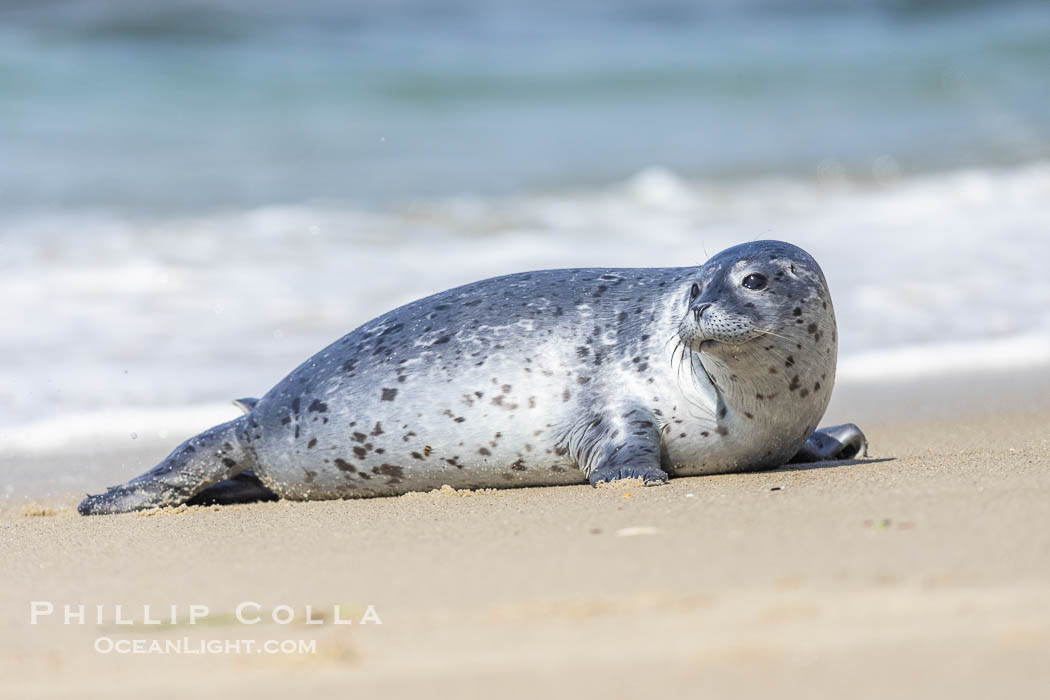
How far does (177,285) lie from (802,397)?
5381mm

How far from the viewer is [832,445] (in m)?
4.68

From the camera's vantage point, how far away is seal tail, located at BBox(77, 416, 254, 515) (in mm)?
4598

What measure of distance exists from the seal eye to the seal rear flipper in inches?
75.9

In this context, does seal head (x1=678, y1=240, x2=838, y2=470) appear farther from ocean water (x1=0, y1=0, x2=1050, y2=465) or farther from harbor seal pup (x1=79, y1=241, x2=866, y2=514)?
ocean water (x1=0, y1=0, x2=1050, y2=465)

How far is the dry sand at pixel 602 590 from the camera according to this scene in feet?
7.11

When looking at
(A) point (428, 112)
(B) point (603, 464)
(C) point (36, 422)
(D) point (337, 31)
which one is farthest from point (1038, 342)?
(D) point (337, 31)

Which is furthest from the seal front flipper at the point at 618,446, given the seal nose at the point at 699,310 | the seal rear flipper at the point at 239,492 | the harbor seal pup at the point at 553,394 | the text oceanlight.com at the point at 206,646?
the text oceanlight.com at the point at 206,646

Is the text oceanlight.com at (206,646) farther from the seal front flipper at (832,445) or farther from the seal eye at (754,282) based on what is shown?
the seal front flipper at (832,445)

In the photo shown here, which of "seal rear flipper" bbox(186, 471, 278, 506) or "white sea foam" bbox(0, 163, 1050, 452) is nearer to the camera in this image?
"seal rear flipper" bbox(186, 471, 278, 506)

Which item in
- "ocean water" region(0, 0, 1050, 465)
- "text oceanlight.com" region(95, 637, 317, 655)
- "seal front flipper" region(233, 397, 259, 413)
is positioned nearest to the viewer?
"text oceanlight.com" region(95, 637, 317, 655)

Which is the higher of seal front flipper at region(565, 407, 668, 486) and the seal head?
the seal head

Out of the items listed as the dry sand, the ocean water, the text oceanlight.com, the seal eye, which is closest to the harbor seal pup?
the seal eye

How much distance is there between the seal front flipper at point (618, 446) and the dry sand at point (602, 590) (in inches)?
3.1

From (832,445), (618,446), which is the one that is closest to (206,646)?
(618,446)
